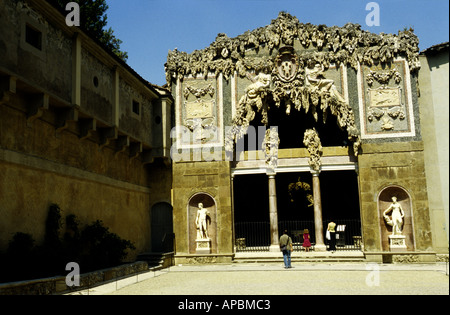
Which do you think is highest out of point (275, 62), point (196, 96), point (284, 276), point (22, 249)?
point (275, 62)

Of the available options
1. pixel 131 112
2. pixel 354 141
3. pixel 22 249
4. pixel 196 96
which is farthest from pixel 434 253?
Answer: pixel 22 249

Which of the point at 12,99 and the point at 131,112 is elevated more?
the point at 131,112

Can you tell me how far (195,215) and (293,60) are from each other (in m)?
9.95

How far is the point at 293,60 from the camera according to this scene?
2364cm

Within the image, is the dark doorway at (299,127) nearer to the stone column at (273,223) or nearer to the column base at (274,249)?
the stone column at (273,223)

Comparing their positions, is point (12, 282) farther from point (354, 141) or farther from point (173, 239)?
point (354, 141)

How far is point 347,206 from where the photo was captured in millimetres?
29297

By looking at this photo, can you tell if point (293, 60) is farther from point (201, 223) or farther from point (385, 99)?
point (201, 223)

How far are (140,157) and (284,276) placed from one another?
412 inches

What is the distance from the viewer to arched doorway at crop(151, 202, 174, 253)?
2361 centimetres

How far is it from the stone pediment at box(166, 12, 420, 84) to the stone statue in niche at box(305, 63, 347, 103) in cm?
40

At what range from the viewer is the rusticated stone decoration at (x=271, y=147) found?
78.2 feet

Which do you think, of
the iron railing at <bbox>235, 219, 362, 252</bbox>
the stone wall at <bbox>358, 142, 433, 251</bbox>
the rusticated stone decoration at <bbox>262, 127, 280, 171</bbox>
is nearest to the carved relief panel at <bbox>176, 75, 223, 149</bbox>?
the rusticated stone decoration at <bbox>262, 127, 280, 171</bbox>
